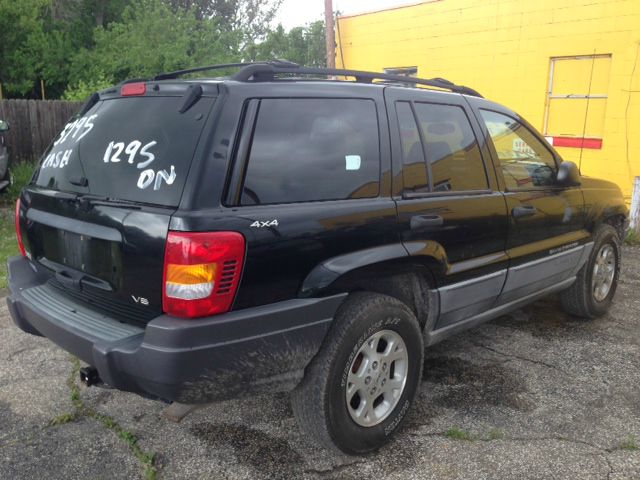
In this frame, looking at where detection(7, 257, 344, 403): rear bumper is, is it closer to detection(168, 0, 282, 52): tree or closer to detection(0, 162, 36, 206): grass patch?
detection(0, 162, 36, 206): grass patch

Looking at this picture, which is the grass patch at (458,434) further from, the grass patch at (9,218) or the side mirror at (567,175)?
the grass patch at (9,218)

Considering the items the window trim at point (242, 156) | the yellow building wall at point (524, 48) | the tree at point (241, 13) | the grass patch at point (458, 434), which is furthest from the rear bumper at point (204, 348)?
the tree at point (241, 13)

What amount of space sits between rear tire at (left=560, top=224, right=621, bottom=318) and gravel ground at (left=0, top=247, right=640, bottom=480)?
61cm

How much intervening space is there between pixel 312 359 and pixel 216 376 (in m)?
0.50

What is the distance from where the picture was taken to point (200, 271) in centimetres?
224

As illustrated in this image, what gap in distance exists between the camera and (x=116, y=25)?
80.0 feet

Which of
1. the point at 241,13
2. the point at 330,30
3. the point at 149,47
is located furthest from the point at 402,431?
the point at 241,13

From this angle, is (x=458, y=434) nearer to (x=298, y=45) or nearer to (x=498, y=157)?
(x=498, y=157)

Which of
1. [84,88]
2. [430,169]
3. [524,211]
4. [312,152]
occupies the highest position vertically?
[84,88]

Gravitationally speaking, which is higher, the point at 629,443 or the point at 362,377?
the point at 362,377

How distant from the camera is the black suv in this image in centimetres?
230

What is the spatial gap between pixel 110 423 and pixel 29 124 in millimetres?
10058

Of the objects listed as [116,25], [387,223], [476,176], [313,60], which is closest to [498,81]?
[476,176]

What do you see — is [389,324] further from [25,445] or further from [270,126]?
[25,445]
